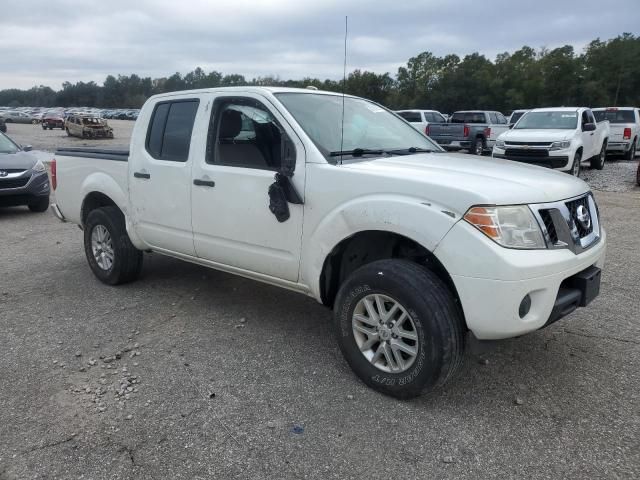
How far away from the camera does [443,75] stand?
66.3m

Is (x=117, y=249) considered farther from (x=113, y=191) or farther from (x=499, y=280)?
(x=499, y=280)

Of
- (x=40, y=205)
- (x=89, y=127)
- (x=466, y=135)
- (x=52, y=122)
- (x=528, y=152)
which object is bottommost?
(x=40, y=205)

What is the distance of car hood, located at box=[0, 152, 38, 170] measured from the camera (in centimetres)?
942

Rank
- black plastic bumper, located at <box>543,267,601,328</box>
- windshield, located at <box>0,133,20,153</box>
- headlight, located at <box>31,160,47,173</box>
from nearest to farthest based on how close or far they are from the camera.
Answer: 1. black plastic bumper, located at <box>543,267,601,328</box>
2. headlight, located at <box>31,160,47,173</box>
3. windshield, located at <box>0,133,20,153</box>

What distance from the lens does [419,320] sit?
299cm

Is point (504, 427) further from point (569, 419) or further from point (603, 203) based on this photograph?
point (603, 203)

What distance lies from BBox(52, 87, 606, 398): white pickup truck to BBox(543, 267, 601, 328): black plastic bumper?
0.04ft

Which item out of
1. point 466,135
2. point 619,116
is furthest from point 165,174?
point 619,116

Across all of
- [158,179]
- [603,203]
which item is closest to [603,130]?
[603,203]

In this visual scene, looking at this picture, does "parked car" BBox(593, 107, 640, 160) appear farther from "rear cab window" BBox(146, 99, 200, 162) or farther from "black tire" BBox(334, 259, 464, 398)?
"black tire" BBox(334, 259, 464, 398)

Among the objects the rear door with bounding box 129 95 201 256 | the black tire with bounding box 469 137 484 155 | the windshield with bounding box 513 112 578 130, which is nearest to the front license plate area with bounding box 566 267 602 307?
the rear door with bounding box 129 95 201 256

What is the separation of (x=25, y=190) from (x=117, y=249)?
212 inches

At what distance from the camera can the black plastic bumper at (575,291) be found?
3055 mm

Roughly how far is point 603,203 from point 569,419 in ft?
28.4
